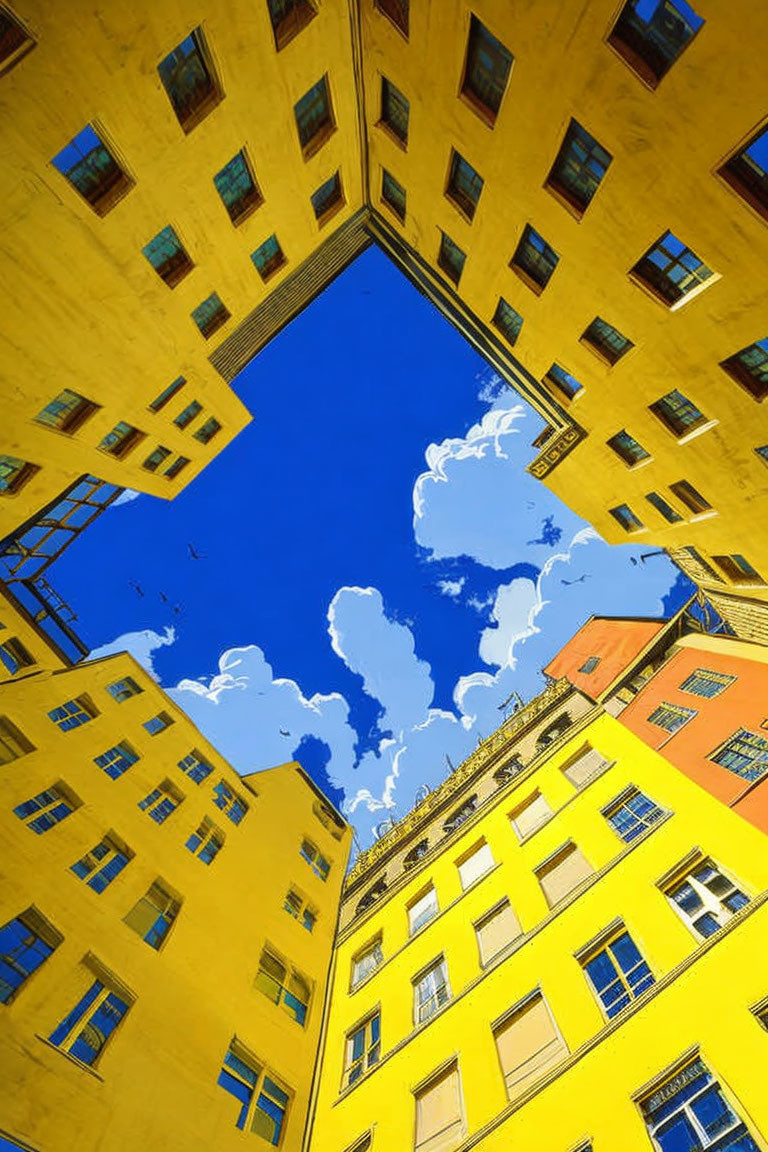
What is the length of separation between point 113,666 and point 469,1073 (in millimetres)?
21360

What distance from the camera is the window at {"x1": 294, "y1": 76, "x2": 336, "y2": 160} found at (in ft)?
53.4

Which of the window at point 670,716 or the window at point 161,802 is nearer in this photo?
the window at point 161,802

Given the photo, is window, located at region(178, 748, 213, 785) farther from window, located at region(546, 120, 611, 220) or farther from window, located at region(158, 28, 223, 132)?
window, located at region(546, 120, 611, 220)

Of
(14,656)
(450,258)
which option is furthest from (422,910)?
(450,258)

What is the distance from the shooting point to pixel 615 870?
18.1 m

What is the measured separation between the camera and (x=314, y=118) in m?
17.1

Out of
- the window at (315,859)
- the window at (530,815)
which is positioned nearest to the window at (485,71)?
the window at (530,815)

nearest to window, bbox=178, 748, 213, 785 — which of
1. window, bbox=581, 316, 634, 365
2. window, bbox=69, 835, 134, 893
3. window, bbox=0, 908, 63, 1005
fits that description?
window, bbox=69, 835, 134, 893

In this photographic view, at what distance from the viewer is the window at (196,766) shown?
24.1m

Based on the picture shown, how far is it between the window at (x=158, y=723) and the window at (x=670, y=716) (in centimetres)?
2451

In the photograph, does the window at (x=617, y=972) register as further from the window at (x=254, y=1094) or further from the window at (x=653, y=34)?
the window at (x=653, y=34)

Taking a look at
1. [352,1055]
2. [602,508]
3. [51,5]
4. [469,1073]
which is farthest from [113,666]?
[602,508]

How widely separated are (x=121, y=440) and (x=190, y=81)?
10.7 metres

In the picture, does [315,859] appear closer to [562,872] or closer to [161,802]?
[161,802]
